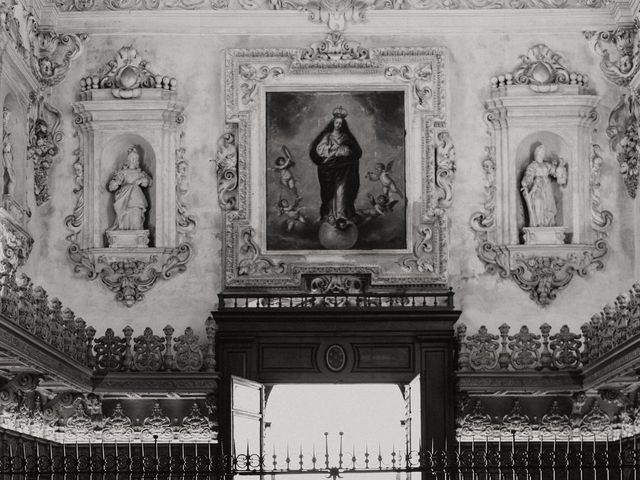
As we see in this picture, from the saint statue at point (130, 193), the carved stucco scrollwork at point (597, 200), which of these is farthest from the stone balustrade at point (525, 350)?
the saint statue at point (130, 193)

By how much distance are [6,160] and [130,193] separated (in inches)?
102

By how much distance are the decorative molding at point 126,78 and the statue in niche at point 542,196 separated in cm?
581

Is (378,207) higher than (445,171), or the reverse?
(445,171)

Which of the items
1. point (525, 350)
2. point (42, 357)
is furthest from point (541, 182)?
point (42, 357)

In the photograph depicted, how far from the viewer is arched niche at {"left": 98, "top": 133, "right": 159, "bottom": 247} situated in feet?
76.8

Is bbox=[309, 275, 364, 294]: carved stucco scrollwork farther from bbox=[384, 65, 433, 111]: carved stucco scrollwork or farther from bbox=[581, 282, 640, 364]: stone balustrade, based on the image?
bbox=[581, 282, 640, 364]: stone balustrade

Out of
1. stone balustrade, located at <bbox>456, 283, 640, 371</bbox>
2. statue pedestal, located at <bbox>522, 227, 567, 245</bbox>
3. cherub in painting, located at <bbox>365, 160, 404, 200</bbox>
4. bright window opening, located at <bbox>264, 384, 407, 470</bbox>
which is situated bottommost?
bright window opening, located at <bbox>264, 384, 407, 470</bbox>

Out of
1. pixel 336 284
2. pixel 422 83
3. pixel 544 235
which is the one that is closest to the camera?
pixel 336 284

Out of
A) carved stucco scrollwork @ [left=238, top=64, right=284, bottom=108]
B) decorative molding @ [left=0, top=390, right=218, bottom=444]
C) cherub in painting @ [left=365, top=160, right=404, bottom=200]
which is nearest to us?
decorative molding @ [left=0, top=390, right=218, bottom=444]

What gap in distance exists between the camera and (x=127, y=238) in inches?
914

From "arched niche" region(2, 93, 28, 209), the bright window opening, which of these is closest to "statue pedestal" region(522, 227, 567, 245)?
"arched niche" region(2, 93, 28, 209)

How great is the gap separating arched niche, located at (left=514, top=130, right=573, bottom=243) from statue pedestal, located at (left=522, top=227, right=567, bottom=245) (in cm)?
15

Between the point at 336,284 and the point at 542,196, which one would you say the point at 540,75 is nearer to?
the point at 542,196

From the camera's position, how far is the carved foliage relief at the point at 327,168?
914 inches
